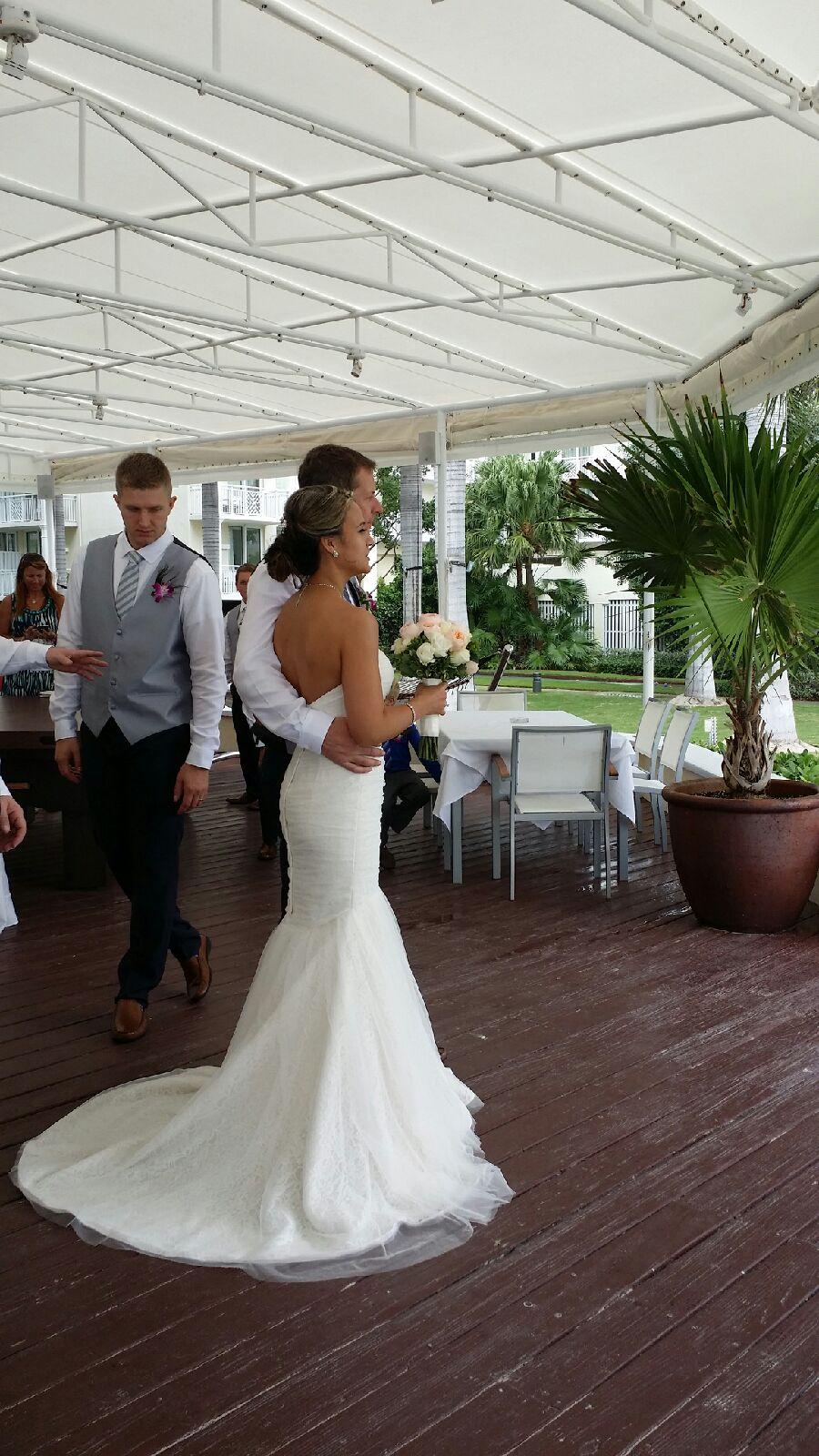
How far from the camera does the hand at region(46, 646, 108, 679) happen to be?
3.38 metres

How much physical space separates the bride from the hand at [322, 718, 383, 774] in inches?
1.9

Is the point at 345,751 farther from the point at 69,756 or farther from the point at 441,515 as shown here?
the point at 441,515

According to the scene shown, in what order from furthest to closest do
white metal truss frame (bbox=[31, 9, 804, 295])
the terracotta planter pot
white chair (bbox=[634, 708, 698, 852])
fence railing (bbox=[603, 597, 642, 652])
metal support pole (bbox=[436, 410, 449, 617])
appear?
fence railing (bbox=[603, 597, 642, 652]) < metal support pole (bbox=[436, 410, 449, 617]) < white chair (bbox=[634, 708, 698, 852]) < the terracotta planter pot < white metal truss frame (bbox=[31, 9, 804, 295])

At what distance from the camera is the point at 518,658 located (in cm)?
2298

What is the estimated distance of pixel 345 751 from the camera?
2.87 meters

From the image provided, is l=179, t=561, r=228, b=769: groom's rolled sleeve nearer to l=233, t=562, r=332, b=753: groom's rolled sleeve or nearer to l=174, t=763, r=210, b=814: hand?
l=174, t=763, r=210, b=814: hand

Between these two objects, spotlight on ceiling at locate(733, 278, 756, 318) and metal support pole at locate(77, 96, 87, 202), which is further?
spotlight on ceiling at locate(733, 278, 756, 318)

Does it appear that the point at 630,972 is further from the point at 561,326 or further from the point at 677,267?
the point at 561,326

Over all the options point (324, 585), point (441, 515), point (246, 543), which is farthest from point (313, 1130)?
point (246, 543)

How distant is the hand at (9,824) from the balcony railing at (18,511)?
32072 mm

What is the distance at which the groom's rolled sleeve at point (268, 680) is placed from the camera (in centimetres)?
286

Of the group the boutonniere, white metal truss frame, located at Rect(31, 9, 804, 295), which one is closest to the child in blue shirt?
the boutonniere

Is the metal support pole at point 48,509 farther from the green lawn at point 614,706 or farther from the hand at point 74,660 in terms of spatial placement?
the hand at point 74,660

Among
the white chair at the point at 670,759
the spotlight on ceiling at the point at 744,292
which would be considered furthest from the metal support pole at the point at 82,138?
the white chair at the point at 670,759
